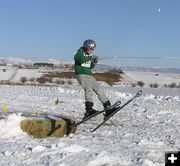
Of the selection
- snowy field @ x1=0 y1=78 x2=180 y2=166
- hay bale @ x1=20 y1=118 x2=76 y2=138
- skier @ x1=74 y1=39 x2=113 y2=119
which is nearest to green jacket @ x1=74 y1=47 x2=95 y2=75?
skier @ x1=74 y1=39 x2=113 y2=119

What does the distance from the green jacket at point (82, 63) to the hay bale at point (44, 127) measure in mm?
1913

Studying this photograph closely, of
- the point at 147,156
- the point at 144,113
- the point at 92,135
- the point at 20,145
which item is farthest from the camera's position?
the point at 144,113

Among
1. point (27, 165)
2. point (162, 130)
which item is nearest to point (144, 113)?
point (162, 130)

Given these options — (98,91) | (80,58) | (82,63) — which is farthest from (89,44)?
(98,91)

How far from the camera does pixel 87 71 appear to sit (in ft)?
39.4

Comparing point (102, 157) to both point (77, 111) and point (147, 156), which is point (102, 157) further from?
point (77, 111)

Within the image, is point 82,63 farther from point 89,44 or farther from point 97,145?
point 97,145

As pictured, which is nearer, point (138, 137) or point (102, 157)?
point (102, 157)

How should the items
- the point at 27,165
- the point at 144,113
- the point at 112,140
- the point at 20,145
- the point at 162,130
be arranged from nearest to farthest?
the point at 27,165, the point at 20,145, the point at 112,140, the point at 162,130, the point at 144,113

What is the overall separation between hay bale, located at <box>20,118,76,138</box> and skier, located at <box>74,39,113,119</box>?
151cm

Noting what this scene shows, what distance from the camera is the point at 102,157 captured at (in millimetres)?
7727

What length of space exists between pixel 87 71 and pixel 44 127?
2.47 metres

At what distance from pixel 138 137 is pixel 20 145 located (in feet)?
9.14

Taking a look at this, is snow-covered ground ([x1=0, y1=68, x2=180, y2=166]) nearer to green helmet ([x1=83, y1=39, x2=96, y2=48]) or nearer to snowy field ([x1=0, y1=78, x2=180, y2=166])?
snowy field ([x1=0, y1=78, x2=180, y2=166])
